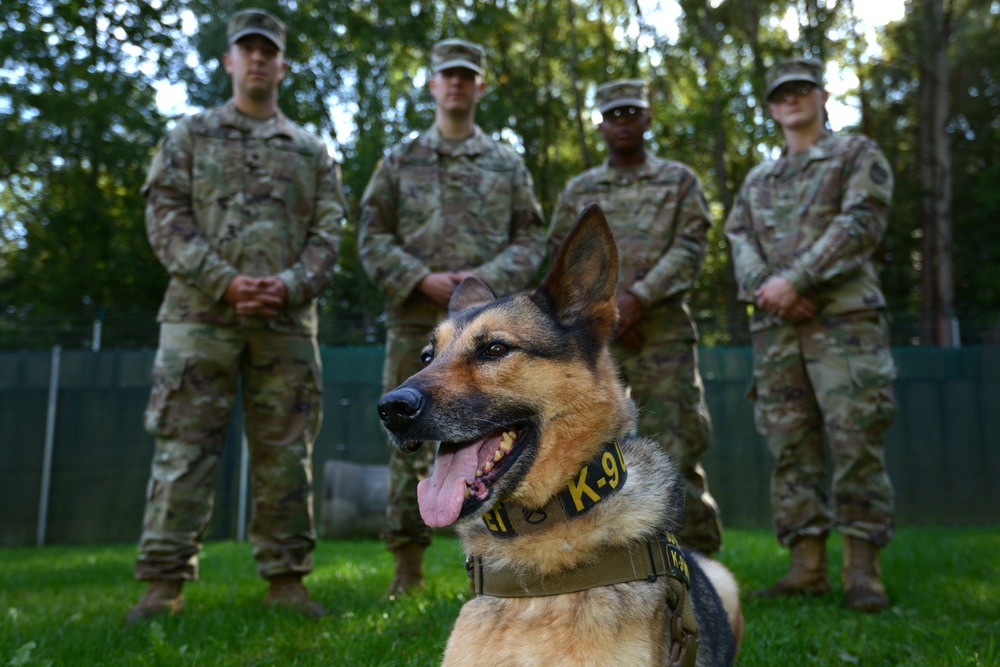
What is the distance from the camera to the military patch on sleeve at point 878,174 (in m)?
4.65

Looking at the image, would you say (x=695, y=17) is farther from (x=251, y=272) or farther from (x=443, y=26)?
(x=251, y=272)

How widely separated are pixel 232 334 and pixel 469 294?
74.9 inches

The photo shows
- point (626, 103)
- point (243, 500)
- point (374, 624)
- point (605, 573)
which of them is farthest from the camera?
point (243, 500)

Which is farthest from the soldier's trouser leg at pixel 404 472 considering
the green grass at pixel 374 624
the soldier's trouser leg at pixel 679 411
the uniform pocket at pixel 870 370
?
the uniform pocket at pixel 870 370

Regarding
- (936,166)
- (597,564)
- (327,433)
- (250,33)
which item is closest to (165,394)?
(250,33)

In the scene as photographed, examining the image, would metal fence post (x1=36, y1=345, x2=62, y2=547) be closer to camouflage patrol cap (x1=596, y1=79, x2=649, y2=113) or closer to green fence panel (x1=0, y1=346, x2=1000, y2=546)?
green fence panel (x1=0, y1=346, x2=1000, y2=546)

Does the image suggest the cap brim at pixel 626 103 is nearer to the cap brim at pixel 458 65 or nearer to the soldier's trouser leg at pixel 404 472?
the cap brim at pixel 458 65

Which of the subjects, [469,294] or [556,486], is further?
[469,294]

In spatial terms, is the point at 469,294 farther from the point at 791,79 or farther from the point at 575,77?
the point at 575,77

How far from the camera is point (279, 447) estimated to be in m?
4.43

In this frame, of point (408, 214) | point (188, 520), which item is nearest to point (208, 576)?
point (188, 520)

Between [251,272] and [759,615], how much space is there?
348 cm

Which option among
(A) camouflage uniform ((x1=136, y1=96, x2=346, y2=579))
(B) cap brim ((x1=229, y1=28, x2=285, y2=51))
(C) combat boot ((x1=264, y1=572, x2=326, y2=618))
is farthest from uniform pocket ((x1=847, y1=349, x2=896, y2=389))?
(B) cap brim ((x1=229, y1=28, x2=285, y2=51))

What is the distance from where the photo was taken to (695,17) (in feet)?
67.1
